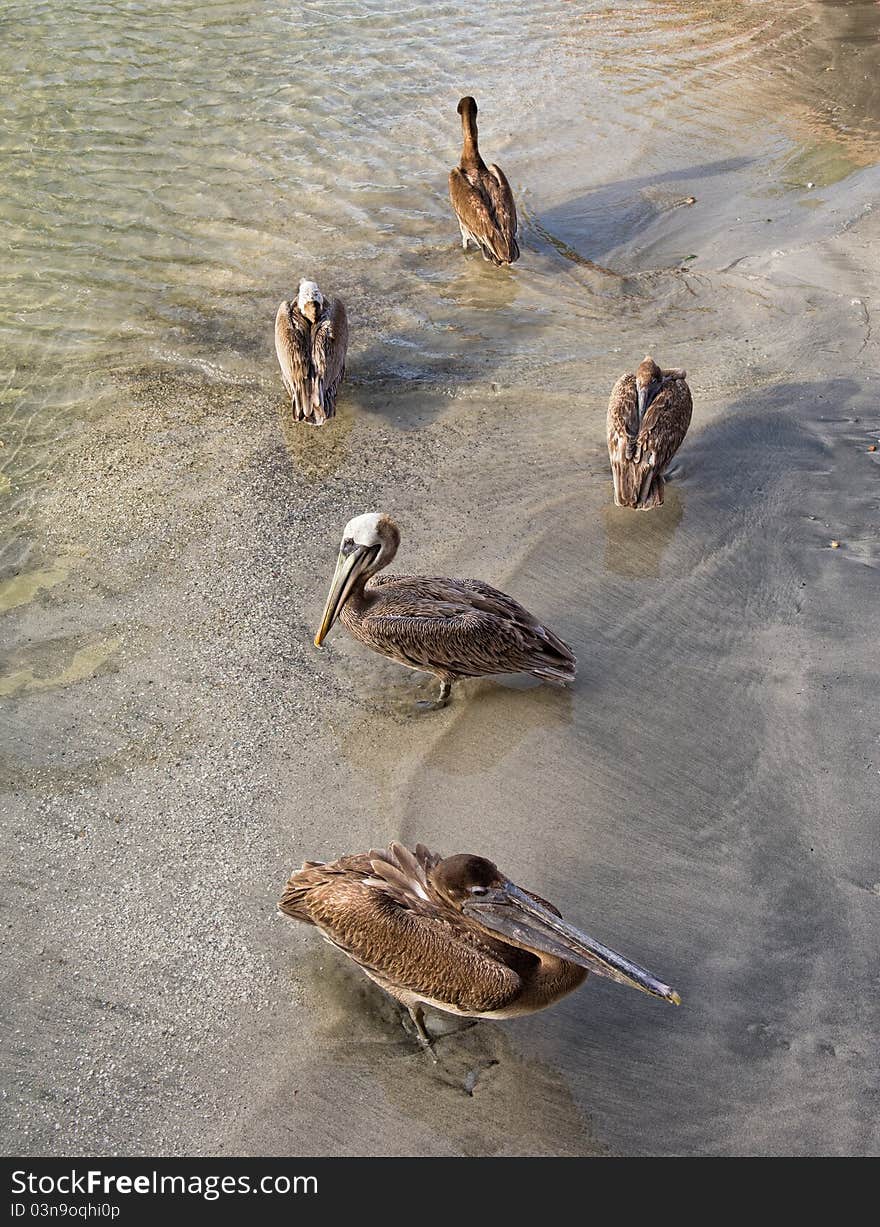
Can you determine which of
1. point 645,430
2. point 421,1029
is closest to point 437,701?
point 421,1029

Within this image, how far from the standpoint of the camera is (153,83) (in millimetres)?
9961

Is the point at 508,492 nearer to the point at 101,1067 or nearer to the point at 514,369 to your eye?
the point at 514,369

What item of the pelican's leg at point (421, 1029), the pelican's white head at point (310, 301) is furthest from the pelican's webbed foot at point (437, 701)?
the pelican's white head at point (310, 301)

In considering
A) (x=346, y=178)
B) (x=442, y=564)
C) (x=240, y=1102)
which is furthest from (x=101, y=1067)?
(x=346, y=178)

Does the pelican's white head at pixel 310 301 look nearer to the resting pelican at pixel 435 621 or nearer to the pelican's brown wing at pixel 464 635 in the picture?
the resting pelican at pixel 435 621

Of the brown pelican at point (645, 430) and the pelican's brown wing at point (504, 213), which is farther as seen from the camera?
the pelican's brown wing at point (504, 213)

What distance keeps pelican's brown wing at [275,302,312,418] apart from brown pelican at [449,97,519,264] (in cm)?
180

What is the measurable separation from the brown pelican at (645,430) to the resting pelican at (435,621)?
45.4 inches

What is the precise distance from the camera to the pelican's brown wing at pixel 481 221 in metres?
7.50

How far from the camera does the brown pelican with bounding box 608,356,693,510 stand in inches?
209

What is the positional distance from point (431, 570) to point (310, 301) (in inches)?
86.2

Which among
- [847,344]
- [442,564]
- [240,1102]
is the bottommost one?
[240,1102]

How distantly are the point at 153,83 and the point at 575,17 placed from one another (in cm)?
456

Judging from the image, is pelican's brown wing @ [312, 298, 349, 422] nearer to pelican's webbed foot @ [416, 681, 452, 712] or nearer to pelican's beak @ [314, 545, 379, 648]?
pelican's beak @ [314, 545, 379, 648]
